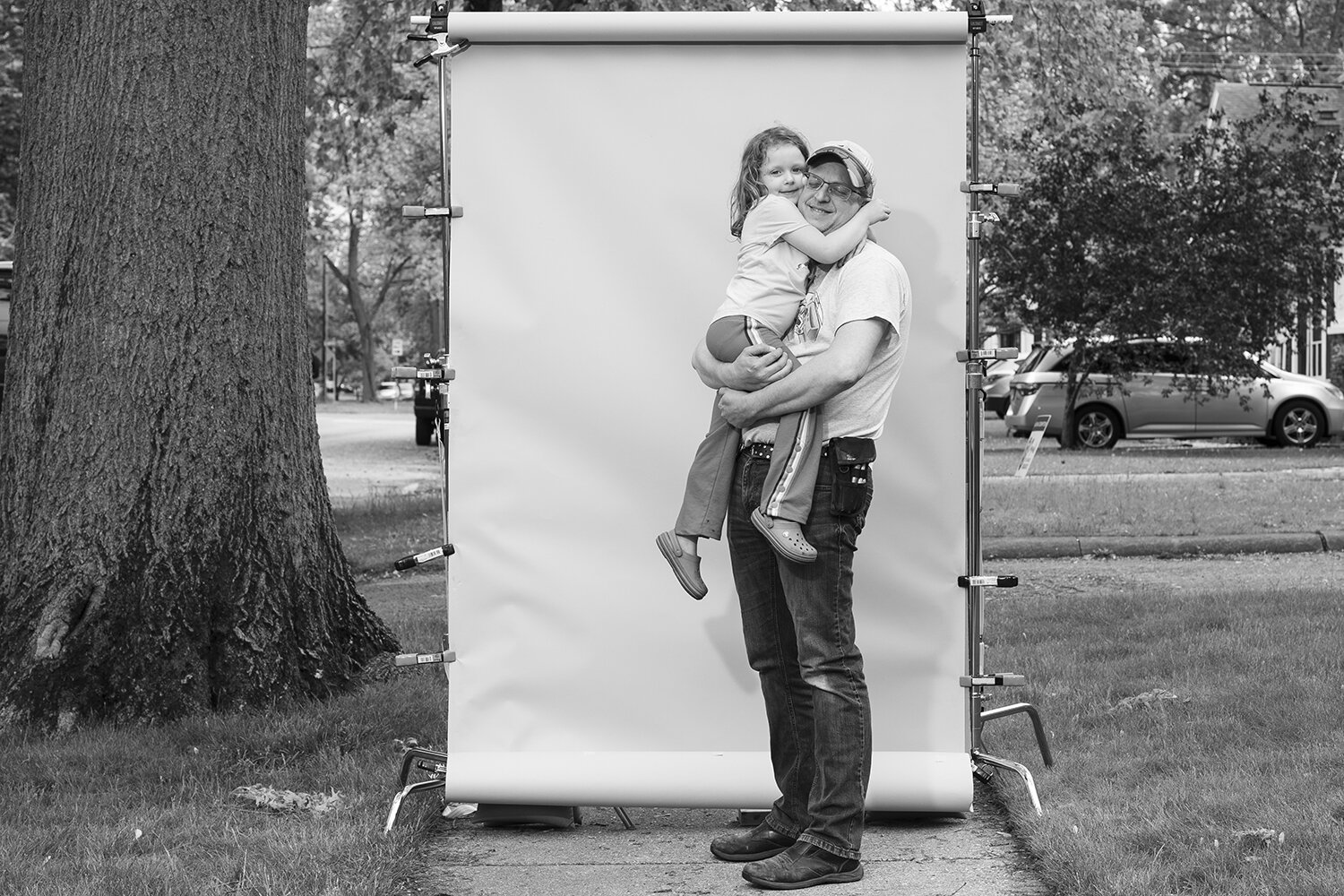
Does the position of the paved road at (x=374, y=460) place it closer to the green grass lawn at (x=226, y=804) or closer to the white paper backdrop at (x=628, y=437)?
the green grass lawn at (x=226, y=804)

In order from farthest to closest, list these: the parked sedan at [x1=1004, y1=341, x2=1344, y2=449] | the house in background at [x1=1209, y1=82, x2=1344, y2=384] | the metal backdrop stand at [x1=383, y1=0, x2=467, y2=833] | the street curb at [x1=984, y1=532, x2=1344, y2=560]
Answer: the house in background at [x1=1209, y1=82, x2=1344, y2=384], the parked sedan at [x1=1004, y1=341, x2=1344, y2=449], the street curb at [x1=984, y1=532, x2=1344, y2=560], the metal backdrop stand at [x1=383, y1=0, x2=467, y2=833]

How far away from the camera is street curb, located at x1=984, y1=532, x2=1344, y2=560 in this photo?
10469mm

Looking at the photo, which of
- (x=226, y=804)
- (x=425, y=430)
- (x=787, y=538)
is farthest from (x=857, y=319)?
(x=425, y=430)

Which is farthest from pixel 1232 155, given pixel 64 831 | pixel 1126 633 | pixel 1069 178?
pixel 64 831

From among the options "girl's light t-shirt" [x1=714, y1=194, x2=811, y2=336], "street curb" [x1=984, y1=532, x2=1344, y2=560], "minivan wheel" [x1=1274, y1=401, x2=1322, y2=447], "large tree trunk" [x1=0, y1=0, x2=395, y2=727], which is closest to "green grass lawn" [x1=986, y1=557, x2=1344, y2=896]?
"girl's light t-shirt" [x1=714, y1=194, x2=811, y2=336]

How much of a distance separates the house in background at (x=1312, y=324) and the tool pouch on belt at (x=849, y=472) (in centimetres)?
1846

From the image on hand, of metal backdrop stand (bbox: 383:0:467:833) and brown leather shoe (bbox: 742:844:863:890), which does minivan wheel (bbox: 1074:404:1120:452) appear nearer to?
metal backdrop stand (bbox: 383:0:467:833)

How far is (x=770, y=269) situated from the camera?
3.90m

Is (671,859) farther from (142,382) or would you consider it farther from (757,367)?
(142,382)

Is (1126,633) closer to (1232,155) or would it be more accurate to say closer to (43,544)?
(43,544)

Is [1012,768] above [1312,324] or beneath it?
beneath

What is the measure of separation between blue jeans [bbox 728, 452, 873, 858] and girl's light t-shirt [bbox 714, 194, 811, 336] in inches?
14.6

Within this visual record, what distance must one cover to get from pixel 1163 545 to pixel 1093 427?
1130 cm

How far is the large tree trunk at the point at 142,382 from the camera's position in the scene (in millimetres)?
5469
